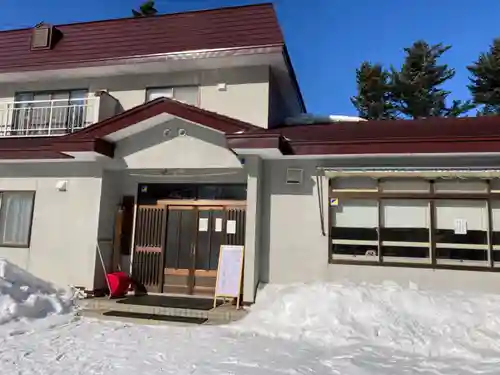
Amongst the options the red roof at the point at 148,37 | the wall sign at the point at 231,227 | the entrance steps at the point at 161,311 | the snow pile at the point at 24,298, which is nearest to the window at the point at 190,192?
the wall sign at the point at 231,227

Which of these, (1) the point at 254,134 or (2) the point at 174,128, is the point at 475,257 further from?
(2) the point at 174,128

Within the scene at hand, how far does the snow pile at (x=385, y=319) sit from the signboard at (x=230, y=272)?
659 millimetres

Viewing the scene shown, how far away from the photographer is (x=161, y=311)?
24.7 ft

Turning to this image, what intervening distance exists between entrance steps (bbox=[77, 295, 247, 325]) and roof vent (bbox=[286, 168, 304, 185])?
2.66 m

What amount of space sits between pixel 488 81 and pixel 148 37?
73.8 ft

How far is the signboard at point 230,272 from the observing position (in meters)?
7.97

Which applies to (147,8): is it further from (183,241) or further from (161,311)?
(161,311)

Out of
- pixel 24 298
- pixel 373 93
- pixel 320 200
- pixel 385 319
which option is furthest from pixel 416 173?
pixel 373 93

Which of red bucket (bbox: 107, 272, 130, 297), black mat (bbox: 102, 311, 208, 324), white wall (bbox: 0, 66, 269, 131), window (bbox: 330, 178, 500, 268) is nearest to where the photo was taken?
black mat (bbox: 102, 311, 208, 324)

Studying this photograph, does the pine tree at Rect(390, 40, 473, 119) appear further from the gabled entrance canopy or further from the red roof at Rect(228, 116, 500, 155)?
the gabled entrance canopy

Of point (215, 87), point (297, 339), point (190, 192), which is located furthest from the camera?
point (215, 87)

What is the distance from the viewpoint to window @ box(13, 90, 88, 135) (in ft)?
34.9

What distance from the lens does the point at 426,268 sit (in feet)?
24.9

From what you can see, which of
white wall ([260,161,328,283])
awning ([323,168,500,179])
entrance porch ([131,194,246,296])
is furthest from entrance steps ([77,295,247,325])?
awning ([323,168,500,179])
